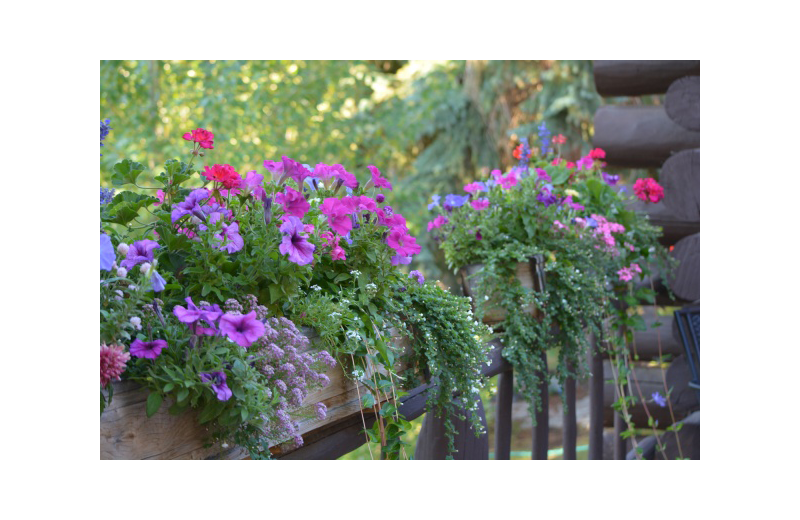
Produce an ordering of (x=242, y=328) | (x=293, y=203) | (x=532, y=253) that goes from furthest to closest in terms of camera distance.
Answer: (x=532, y=253) < (x=293, y=203) < (x=242, y=328)

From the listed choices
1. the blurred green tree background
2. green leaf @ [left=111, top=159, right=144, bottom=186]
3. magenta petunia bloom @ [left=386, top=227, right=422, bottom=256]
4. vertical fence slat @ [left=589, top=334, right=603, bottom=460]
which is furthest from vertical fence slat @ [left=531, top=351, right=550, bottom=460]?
the blurred green tree background

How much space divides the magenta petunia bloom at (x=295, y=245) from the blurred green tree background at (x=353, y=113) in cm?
427

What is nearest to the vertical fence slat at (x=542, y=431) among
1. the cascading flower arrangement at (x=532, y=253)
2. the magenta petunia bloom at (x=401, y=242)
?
the cascading flower arrangement at (x=532, y=253)

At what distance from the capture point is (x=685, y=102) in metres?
3.83

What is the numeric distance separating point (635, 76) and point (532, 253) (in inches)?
90.1

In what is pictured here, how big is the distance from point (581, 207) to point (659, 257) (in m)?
1.06

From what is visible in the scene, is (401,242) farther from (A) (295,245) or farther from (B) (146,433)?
(B) (146,433)

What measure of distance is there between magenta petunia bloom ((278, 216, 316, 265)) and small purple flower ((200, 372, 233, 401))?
25 cm

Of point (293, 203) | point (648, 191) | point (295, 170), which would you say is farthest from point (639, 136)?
point (293, 203)

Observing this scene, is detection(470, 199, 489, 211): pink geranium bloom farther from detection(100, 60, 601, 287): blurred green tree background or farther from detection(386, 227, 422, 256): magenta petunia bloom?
detection(100, 60, 601, 287): blurred green tree background

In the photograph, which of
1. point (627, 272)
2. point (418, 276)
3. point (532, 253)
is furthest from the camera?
point (627, 272)

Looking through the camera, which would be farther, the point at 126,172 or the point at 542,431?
the point at 542,431

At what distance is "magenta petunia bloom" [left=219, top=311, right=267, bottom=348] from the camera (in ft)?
3.41
